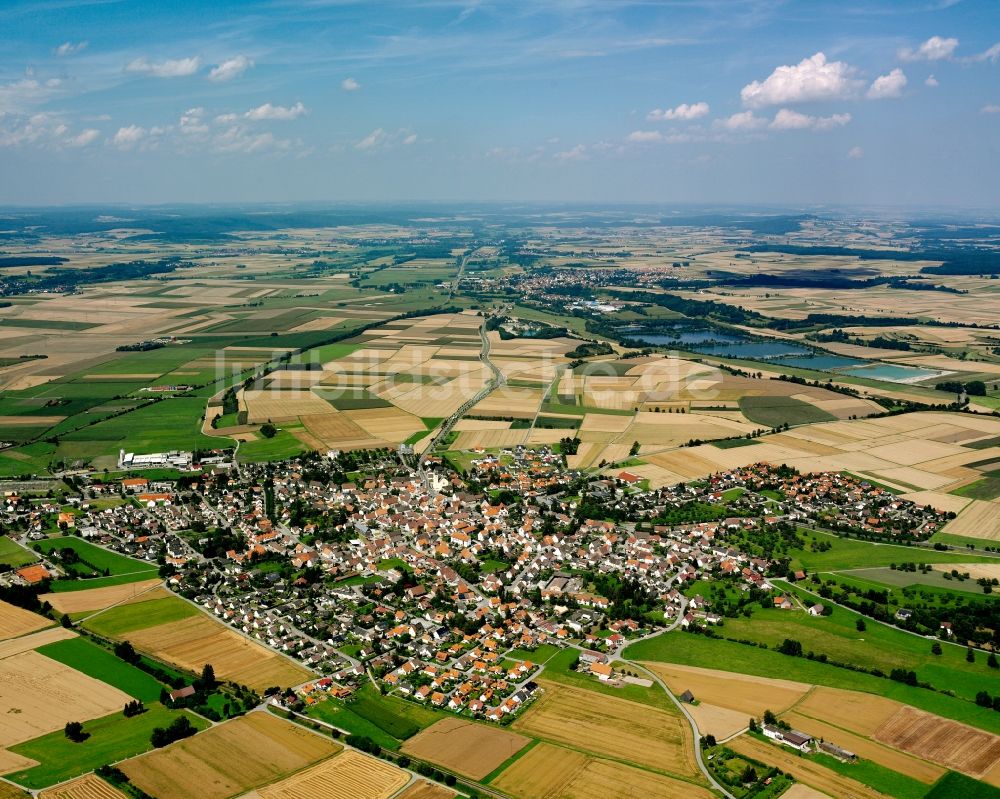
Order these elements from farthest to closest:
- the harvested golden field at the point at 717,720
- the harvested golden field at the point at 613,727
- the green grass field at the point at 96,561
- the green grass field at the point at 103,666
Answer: the green grass field at the point at 96,561
the green grass field at the point at 103,666
the harvested golden field at the point at 717,720
the harvested golden field at the point at 613,727

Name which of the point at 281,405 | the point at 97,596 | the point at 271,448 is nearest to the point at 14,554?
the point at 97,596

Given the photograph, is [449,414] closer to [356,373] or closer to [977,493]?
[356,373]

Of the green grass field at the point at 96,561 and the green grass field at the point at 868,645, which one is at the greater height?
the green grass field at the point at 96,561

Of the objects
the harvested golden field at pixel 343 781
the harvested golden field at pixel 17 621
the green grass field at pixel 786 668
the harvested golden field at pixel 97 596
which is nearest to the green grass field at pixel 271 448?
the harvested golden field at pixel 97 596

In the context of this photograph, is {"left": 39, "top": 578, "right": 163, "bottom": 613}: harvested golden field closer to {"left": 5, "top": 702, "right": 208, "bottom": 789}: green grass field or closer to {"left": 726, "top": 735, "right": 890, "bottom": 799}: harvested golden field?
{"left": 5, "top": 702, "right": 208, "bottom": 789}: green grass field

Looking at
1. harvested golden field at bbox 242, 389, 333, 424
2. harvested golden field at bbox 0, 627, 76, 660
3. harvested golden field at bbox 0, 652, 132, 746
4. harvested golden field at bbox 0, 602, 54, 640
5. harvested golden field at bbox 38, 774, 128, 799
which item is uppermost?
harvested golden field at bbox 242, 389, 333, 424

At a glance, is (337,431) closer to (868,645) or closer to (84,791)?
(84,791)

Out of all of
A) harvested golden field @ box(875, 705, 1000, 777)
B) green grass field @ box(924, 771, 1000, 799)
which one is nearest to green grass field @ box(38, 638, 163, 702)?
harvested golden field @ box(875, 705, 1000, 777)

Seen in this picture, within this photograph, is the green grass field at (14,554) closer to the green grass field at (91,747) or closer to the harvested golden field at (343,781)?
the green grass field at (91,747)
